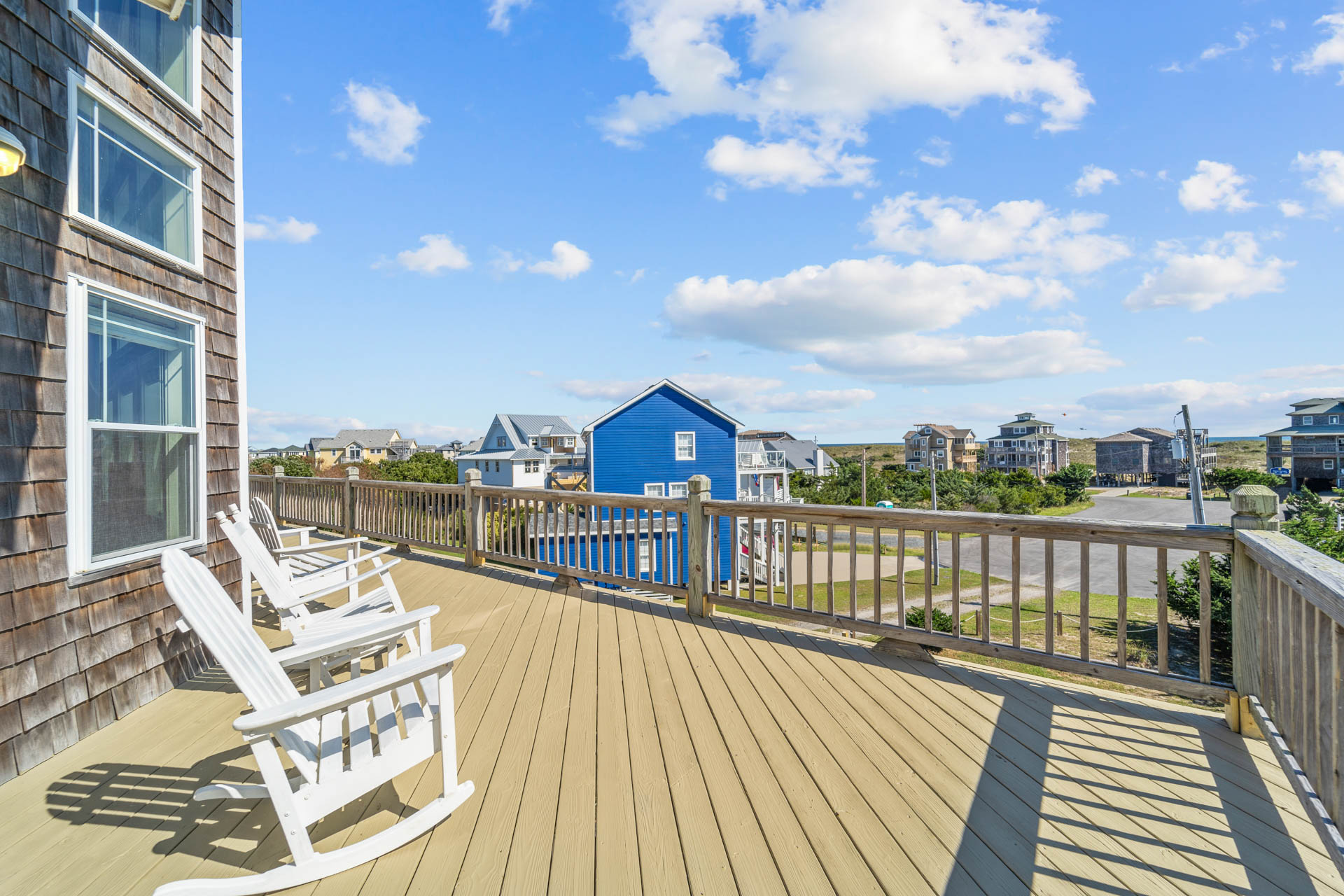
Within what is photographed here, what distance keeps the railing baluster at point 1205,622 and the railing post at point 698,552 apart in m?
2.64

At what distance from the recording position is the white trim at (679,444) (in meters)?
20.4

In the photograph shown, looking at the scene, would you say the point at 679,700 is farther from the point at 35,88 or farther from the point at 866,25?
the point at 866,25

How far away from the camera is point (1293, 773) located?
1.81 meters

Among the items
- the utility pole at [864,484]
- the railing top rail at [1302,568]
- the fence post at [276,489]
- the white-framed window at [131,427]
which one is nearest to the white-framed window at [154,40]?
the white-framed window at [131,427]

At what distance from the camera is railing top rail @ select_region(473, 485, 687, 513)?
441 cm

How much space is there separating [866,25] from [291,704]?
832cm

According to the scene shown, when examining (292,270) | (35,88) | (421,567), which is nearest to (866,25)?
(35,88)

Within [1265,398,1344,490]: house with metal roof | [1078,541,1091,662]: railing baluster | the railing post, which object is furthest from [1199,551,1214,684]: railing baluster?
[1265,398,1344,490]: house with metal roof

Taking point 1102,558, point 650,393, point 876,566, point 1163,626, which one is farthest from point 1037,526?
point 1102,558

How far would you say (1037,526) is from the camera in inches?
112

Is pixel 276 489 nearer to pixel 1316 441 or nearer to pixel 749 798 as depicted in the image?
pixel 749 798

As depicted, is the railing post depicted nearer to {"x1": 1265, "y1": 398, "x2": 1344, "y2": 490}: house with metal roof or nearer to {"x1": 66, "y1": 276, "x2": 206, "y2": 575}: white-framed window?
{"x1": 66, "y1": 276, "x2": 206, "y2": 575}: white-framed window

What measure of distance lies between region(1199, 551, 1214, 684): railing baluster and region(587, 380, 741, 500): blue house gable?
16.9 meters

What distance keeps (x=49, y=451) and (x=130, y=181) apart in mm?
Result: 1539
